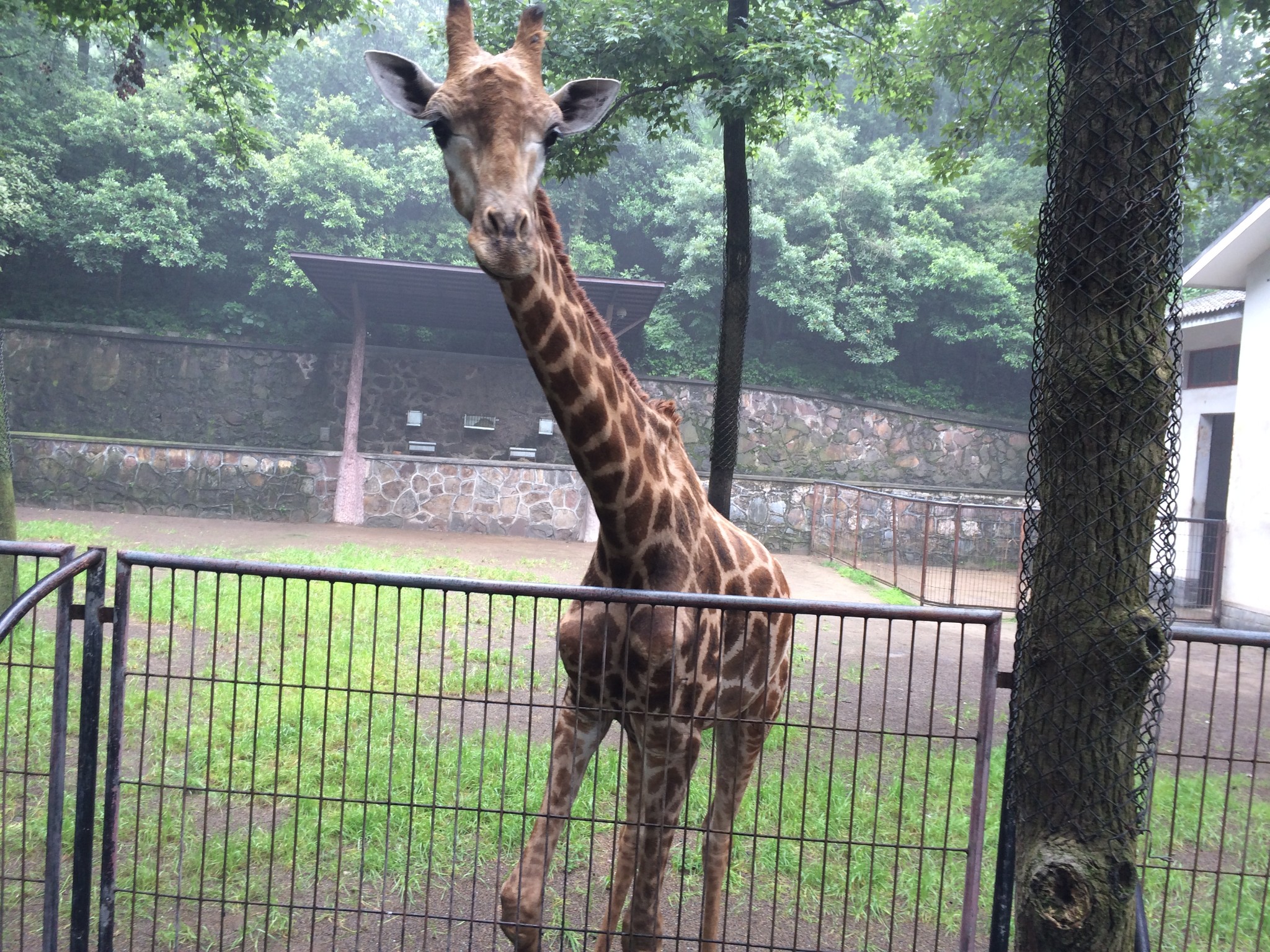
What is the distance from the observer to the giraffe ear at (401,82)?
2.40 metres

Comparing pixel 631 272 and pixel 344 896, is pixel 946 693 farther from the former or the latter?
pixel 631 272

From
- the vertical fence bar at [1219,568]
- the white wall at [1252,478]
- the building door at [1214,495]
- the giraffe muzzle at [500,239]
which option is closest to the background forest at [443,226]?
the building door at [1214,495]

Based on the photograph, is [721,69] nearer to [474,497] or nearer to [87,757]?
[87,757]

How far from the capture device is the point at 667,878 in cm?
377

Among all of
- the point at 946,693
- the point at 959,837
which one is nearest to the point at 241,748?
the point at 959,837

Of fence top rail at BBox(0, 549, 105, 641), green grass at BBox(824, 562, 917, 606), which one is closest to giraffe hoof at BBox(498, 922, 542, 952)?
fence top rail at BBox(0, 549, 105, 641)

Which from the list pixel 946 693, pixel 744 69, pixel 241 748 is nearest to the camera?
pixel 241 748

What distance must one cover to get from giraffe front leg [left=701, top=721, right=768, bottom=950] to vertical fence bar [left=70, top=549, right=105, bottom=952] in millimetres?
1911

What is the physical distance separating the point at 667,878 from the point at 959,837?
58.9 inches

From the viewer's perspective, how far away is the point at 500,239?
1.94m

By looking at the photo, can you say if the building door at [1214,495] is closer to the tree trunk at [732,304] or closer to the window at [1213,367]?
the window at [1213,367]

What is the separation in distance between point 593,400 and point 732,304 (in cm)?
385

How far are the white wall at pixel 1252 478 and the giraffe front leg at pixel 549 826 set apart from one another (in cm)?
1091

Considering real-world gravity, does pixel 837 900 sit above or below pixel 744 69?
below
